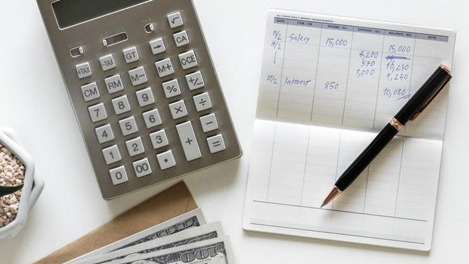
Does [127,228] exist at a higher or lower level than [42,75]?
lower

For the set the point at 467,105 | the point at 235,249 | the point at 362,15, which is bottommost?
the point at 235,249

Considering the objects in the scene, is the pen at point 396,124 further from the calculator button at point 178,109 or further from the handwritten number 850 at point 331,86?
the calculator button at point 178,109

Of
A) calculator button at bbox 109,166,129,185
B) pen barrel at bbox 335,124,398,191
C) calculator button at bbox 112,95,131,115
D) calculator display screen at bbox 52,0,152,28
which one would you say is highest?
calculator display screen at bbox 52,0,152,28

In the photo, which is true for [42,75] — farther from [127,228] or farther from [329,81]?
[329,81]

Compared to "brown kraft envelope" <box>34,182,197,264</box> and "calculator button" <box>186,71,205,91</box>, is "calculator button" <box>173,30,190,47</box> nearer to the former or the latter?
"calculator button" <box>186,71,205,91</box>

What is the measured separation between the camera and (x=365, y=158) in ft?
1.96

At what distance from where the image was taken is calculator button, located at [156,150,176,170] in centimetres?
58

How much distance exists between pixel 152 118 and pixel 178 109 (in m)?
0.03

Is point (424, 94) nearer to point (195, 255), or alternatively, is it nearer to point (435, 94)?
point (435, 94)

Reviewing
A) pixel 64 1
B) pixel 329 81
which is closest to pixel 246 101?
pixel 329 81

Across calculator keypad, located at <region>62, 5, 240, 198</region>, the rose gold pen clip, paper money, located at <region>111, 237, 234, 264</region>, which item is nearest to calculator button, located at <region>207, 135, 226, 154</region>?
calculator keypad, located at <region>62, 5, 240, 198</region>

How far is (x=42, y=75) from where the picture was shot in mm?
603

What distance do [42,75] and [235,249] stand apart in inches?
11.1

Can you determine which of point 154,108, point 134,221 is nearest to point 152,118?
point 154,108
